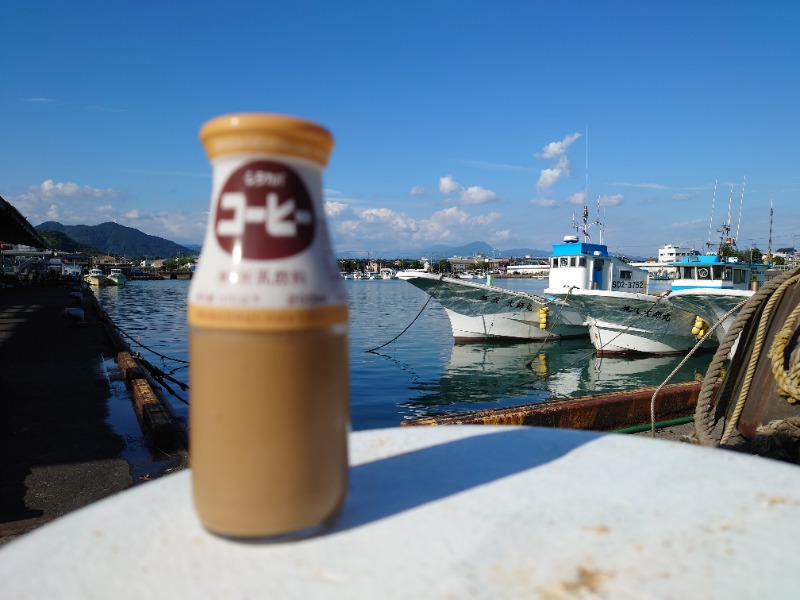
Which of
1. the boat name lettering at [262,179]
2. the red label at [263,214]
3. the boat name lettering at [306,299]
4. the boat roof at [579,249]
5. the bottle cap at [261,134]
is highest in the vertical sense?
the boat roof at [579,249]

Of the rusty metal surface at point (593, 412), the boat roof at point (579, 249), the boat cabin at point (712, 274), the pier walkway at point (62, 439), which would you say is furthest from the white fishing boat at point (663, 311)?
the pier walkway at point (62, 439)

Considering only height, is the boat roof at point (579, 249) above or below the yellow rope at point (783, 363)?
above

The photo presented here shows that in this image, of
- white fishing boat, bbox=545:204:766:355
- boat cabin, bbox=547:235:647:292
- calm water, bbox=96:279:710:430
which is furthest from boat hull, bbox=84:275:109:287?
white fishing boat, bbox=545:204:766:355

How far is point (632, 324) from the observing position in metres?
20.1

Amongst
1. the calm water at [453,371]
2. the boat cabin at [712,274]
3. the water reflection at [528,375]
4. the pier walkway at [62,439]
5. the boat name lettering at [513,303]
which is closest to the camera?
the pier walkway at [62,439]

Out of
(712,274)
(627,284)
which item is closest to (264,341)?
(712,274)

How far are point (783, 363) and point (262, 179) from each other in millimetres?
3783

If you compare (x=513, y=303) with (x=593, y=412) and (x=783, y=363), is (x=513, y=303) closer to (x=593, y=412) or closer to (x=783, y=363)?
(x=593, y=412)

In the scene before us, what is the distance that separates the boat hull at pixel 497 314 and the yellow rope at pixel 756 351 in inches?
699

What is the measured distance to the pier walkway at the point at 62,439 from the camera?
5.02 meters

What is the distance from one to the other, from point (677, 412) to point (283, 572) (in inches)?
243

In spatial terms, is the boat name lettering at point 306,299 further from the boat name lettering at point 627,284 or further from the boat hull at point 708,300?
the boat name lettering at point 627,284

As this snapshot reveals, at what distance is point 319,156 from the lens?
110 cm

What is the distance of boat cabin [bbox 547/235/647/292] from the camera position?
22809mm
